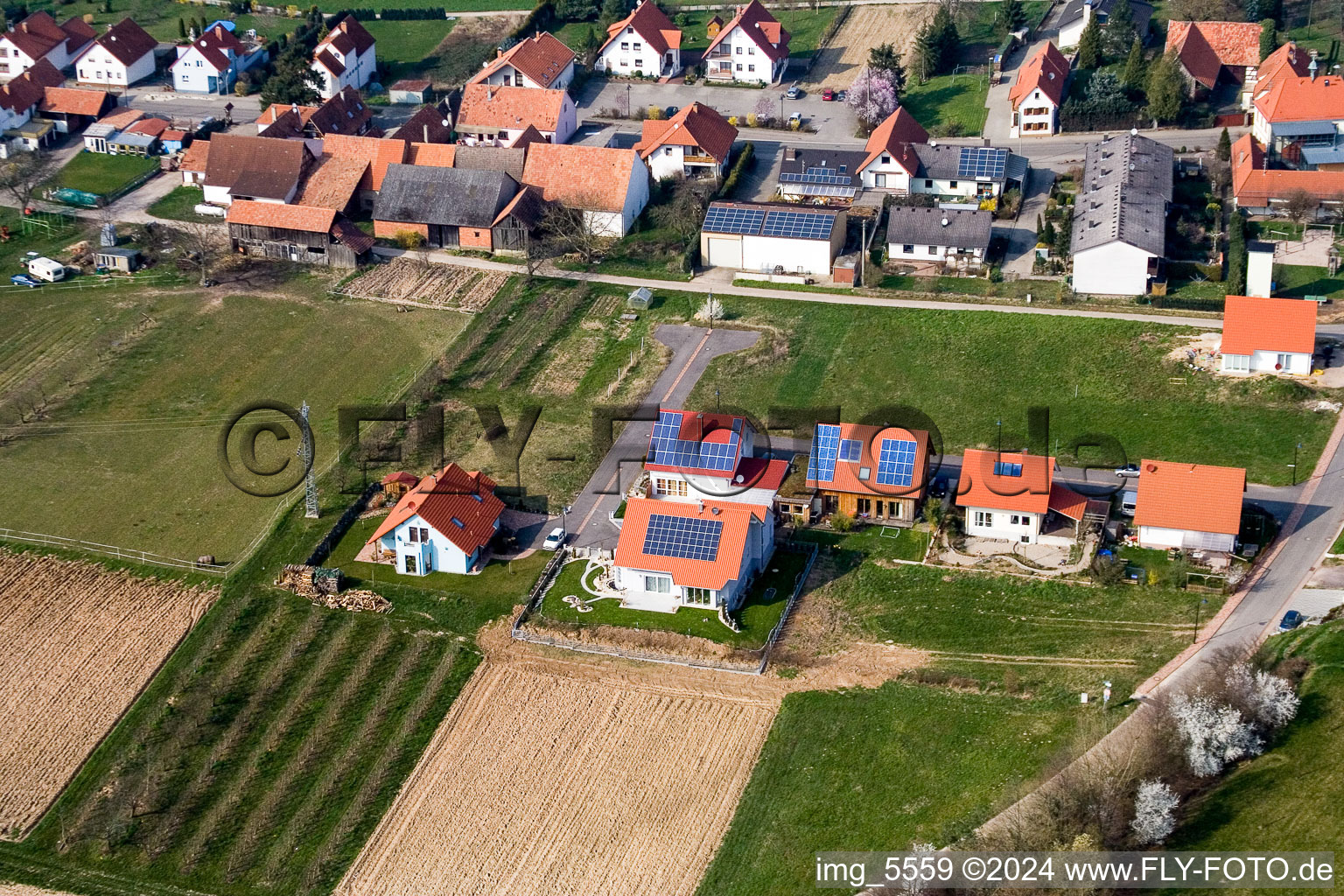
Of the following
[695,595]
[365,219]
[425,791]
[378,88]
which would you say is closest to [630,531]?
[695,595]

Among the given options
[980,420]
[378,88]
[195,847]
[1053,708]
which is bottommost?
[195,847]

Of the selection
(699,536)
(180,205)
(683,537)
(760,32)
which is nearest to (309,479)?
(683,537)

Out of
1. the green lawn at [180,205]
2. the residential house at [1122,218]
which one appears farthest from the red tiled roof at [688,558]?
the green lawn at [180,205]

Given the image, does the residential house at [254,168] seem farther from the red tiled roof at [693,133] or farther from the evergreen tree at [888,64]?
the evergreen tree at [888,64]

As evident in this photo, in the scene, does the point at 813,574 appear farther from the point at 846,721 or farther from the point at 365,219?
the point at 365,219

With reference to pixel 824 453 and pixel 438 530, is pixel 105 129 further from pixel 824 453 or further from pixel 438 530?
pixel 824 453

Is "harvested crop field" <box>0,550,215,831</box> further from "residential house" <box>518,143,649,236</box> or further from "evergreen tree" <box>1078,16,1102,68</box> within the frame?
"evergreen tree" <box>1078,16,1102,68</box>

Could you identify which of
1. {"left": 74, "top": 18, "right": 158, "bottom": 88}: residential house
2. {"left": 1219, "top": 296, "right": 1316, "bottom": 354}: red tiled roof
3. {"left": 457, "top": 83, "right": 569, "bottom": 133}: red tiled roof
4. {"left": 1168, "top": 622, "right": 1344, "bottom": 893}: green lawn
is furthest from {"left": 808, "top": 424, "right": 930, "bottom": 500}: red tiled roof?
{"left": 74, "top": 18, "right": 158, "bottom": 88}: residential house
